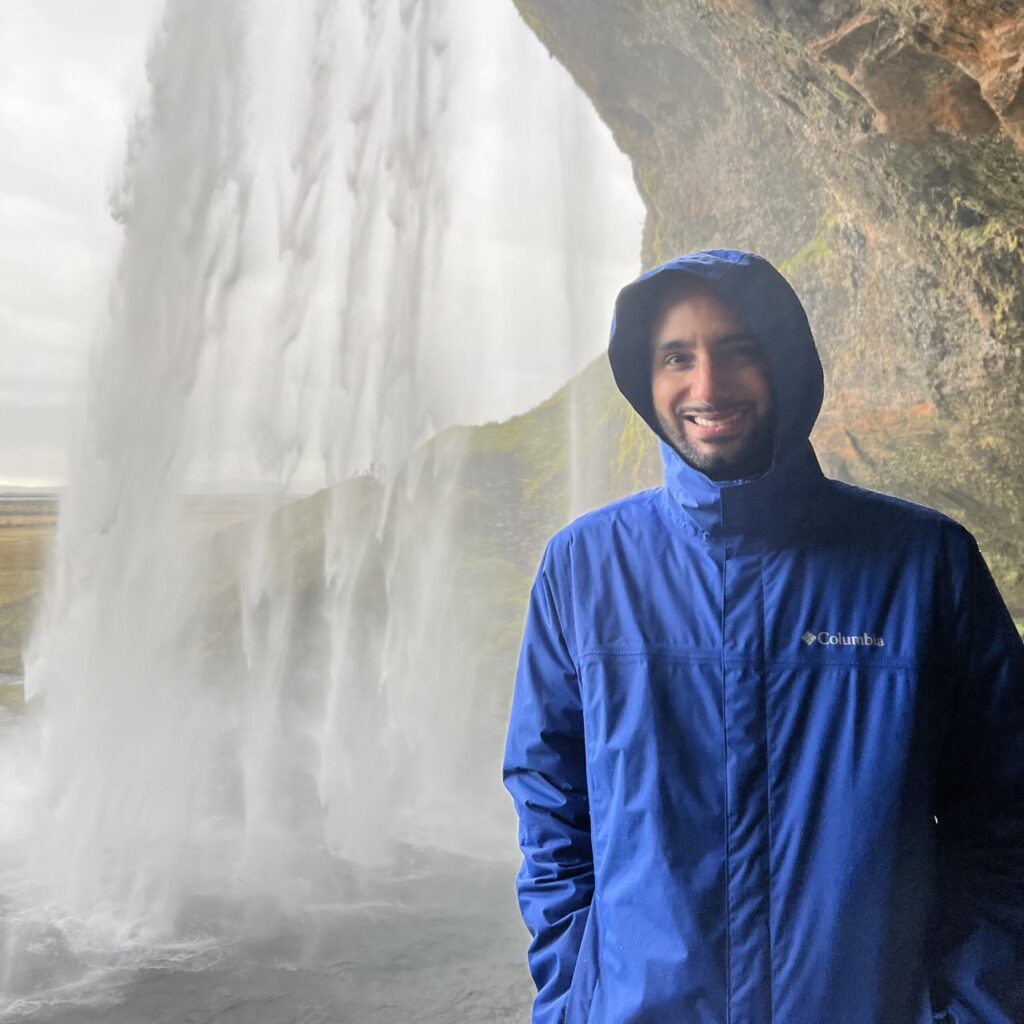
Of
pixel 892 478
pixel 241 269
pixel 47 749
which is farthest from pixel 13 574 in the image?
pixel 892 478

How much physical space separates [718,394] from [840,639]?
0.50m

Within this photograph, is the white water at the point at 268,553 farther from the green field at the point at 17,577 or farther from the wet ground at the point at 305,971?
the green field at the point at 17,577

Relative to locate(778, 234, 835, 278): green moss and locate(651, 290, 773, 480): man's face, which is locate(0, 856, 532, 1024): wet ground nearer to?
locate(651, 290, 773, 480): man's face

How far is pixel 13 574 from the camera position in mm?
12797

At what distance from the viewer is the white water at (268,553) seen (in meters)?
7.50

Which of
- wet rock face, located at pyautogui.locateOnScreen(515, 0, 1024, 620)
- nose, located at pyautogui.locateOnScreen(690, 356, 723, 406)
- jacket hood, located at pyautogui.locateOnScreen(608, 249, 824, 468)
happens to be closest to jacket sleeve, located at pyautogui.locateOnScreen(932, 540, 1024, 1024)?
jacket hood, located at pyautogui.locateOnScreen(608, 249, 824, 468)

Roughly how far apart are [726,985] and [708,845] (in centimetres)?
21

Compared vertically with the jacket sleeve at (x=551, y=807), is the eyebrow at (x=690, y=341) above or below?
above

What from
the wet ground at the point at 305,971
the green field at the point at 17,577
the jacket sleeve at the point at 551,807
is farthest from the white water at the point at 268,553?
the jacket sleeve at the point at 551,807

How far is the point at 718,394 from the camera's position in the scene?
63.0 inches

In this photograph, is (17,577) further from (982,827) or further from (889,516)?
(982,827)

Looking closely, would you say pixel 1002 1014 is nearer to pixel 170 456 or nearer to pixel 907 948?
pixel 907 948

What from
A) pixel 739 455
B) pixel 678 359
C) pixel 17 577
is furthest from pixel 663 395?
pixel 17 577

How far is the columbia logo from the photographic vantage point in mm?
1451
